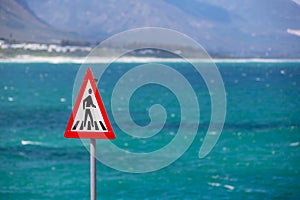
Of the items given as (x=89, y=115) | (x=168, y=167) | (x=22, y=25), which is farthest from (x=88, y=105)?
(x=22, y=25)

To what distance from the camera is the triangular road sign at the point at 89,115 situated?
4.15 m

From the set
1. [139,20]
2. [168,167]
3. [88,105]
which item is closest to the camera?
[88,105]

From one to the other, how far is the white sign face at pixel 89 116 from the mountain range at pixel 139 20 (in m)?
29.6

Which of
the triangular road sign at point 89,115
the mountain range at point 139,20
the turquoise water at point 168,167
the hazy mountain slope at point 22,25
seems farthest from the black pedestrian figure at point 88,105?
the hazy mountain slope at point 22,25

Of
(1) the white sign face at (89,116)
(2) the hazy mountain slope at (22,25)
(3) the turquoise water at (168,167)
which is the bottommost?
(1) the white sign face at (89,116)

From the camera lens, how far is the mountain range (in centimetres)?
4531

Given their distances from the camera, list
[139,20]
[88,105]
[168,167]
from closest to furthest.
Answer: [88,105], [168,167], [139,20]

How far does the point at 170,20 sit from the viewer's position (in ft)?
218

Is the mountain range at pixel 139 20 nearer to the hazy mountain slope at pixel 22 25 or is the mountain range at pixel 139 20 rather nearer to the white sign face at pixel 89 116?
the hazy mountain slope at pixel 22 25

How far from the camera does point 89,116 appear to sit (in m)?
4.20

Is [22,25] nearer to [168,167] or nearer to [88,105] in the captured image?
[168,167]

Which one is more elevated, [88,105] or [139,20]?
[139,20]

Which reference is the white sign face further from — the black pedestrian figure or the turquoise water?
the turquoise water

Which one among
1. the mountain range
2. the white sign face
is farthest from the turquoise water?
the white sign face
